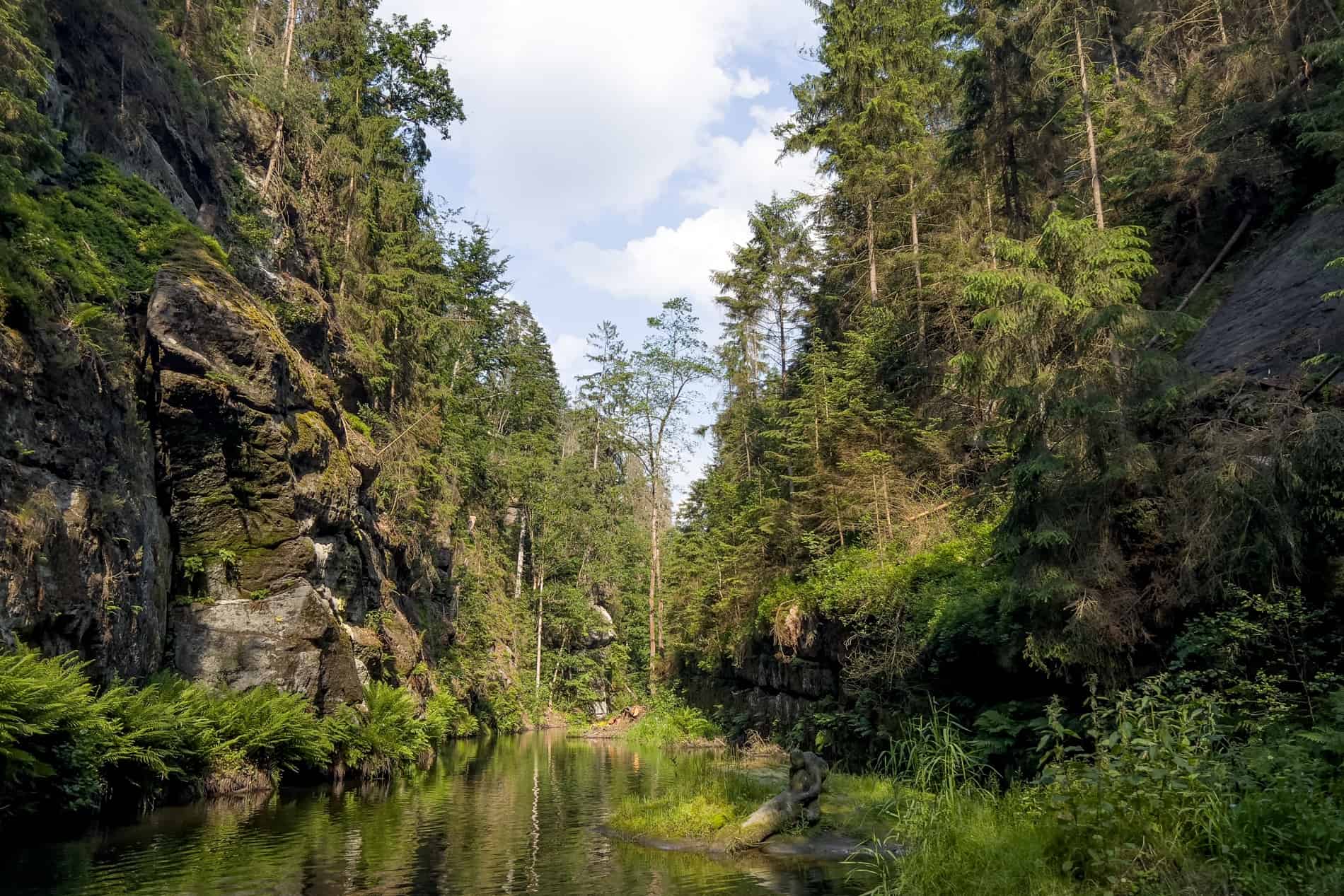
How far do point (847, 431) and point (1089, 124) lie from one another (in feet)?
32.4

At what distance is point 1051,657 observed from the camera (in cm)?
1059

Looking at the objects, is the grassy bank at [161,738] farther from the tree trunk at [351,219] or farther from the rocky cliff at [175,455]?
the tree trunk at [351,219]

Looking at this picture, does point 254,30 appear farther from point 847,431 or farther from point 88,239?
point 847,431

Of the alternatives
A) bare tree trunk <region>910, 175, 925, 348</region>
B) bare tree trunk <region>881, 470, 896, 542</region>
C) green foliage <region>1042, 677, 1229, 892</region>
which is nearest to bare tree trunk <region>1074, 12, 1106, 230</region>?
bare tree trunk <region>910, 175, 925, 348</region>

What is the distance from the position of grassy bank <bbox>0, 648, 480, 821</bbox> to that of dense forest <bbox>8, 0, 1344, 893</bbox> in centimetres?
9

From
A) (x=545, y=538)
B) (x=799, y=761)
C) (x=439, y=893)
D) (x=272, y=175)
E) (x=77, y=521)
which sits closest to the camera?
(x=439, y=893)

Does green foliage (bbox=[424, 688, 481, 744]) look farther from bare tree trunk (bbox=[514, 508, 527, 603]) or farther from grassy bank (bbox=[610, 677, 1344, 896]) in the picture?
grassy bank (bbox=[610, 677, 1344, 896])

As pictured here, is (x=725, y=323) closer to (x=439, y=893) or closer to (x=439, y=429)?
(x=439, y=429)

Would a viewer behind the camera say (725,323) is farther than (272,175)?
Yes

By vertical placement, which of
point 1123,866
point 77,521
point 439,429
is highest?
point 439,429

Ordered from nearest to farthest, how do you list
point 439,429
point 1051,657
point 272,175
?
point 1051,657, point 272,175, point 439,429

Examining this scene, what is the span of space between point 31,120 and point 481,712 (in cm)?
3100

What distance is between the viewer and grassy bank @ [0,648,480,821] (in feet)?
33.0

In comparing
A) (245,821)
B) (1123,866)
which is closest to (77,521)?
(245,821)
